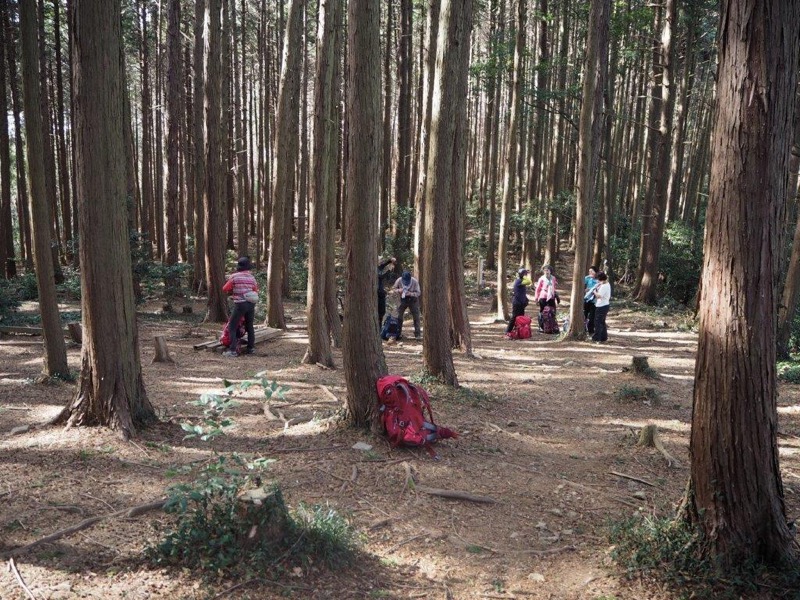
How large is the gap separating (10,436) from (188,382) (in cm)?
357

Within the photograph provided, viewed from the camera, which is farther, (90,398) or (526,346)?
(526,346)

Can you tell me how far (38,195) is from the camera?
7.76 meters

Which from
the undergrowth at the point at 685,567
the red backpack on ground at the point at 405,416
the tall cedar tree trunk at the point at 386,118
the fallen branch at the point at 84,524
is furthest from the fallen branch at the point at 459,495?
the tall cedar tree trunk at the point at 386,118

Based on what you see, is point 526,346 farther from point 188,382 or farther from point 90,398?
point 90,398

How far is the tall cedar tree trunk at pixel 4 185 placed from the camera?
1759 centimetres

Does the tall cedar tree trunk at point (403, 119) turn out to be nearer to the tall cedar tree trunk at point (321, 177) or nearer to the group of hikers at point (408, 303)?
the group of hikers at point (408, 303)

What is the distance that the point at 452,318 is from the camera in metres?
12.0

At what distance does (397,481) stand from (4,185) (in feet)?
63.4

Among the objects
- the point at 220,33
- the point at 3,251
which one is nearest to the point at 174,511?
the point at 220,33

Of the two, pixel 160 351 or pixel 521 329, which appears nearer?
pixel 160 351

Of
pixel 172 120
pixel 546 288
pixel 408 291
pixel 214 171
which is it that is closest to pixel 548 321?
pixel 546 288

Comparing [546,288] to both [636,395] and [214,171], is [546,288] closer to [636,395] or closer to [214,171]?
[636,395]

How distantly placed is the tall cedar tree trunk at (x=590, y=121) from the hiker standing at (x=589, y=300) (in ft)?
2.18

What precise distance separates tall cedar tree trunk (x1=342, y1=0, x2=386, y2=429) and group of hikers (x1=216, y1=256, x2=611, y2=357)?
5.46m
